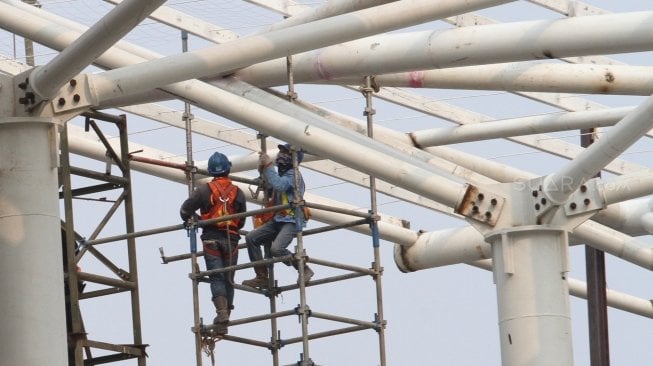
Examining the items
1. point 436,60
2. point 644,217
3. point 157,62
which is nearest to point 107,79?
point 157,62

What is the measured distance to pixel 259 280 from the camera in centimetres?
2384

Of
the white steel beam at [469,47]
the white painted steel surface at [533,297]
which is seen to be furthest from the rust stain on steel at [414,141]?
the white painted steel surface at [533,297]

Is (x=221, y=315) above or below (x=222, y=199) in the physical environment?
below

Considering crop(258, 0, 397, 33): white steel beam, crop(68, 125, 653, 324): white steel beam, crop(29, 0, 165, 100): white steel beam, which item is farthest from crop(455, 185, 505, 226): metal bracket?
crop(68, 125, 653, 324): white steel beam

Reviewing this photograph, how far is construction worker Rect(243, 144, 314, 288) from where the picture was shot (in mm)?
23094

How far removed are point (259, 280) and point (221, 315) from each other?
34.3 inches

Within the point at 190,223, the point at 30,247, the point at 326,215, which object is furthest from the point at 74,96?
the point at 326,215

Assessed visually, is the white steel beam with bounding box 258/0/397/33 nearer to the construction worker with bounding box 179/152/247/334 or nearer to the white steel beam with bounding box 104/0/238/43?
the construction worker with bounding box 179/152/247/334

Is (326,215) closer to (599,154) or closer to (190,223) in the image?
(190,223)

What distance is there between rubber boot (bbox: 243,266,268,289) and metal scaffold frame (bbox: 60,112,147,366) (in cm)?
124

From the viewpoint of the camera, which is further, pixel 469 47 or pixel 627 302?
pixel 627 302

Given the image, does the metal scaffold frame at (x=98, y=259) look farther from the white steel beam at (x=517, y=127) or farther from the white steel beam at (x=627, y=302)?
the white steel beam at (x=627, y=302)

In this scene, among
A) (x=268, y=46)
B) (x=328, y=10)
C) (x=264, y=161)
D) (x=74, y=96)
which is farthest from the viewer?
(x=264, y=161)

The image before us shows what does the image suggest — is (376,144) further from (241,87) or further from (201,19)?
(201,19)
